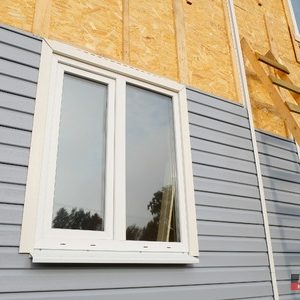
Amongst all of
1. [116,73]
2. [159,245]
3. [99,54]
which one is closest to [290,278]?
[159,245]

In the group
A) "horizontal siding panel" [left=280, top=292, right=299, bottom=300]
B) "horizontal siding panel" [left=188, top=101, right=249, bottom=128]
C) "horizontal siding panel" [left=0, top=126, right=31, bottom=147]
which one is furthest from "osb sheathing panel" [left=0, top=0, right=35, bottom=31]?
"horizontal siding panel" [left=280, top=292, right=299, bottom=300]

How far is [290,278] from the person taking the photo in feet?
12.8

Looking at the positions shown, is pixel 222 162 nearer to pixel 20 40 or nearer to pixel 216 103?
pixel 216 103

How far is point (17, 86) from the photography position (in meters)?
2.74

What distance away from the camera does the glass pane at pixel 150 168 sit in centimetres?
306

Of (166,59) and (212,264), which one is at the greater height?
(166,59)

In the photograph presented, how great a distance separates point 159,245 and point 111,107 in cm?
142

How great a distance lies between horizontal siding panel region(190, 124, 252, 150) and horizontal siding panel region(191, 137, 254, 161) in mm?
49

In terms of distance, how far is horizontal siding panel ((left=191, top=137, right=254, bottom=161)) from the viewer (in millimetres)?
3695

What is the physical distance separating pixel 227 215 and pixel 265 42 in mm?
3437

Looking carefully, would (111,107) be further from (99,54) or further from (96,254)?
(96,254)

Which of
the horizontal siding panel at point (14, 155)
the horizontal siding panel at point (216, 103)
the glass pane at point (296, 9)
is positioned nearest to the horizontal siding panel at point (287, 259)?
the horizontal siding panel at point (216, 103)

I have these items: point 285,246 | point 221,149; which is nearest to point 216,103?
point 221,149

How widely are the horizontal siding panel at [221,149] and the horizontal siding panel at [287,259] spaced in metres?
1.23
